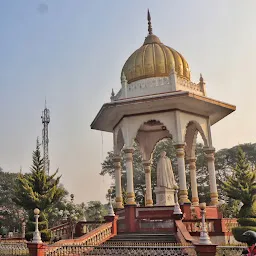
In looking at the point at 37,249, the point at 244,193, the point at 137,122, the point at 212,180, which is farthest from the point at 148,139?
the point at 37,249

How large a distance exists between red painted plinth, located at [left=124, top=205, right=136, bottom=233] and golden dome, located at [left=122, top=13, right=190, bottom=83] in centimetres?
693

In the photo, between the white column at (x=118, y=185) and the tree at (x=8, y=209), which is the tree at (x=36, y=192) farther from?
the tree at (x=8, y=209)

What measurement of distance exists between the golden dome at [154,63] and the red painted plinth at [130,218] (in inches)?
273

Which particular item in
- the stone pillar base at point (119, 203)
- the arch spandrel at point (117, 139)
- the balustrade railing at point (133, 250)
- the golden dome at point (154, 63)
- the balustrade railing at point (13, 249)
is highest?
the golden dome at point (154, 63)

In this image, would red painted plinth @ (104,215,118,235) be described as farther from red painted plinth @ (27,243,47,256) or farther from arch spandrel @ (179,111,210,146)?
arch spandrel @ (179,111,210,146)

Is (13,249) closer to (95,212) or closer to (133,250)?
(133,250)

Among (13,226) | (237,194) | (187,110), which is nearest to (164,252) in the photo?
(237,194)

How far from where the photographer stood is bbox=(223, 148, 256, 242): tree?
48.3ft

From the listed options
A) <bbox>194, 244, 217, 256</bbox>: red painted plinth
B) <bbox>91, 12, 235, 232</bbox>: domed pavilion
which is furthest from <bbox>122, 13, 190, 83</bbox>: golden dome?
<bbox>194, 244, 217, 256</bbox>: red painted plinth

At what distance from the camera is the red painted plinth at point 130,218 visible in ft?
54.6

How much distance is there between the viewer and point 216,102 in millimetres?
18297

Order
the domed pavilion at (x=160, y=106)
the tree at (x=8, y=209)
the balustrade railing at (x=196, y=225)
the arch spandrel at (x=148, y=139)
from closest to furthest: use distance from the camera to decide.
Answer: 1. the balustrade railing at (x=196, y=225)
2. the domed pavilion at (x=160, y=106)
3. the arch spandrel at (x=148, y=139)
4. the tree at (x=8, y=209)

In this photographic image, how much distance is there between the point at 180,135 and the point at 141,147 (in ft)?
16.5

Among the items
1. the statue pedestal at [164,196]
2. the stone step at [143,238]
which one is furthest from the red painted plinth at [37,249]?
the statue pedestal at [164,196]
